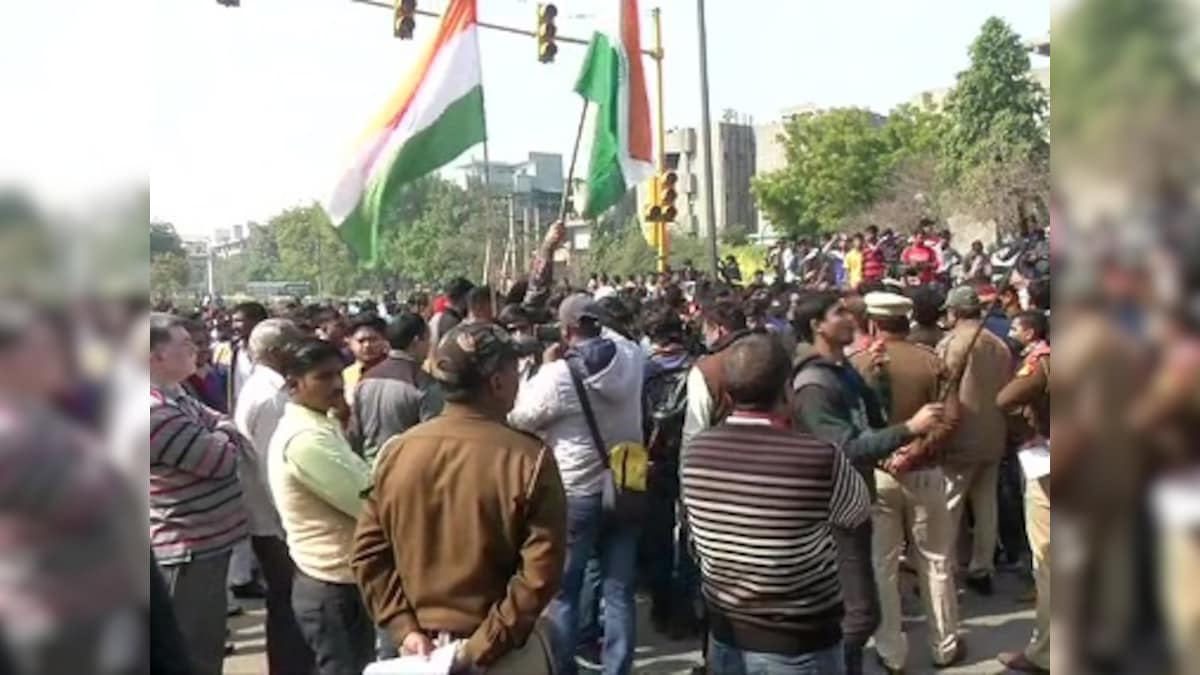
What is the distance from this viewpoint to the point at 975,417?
6.42 meters

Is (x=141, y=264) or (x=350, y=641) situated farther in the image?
(x=350, y=641)

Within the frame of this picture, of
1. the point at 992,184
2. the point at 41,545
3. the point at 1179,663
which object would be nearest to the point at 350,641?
the point at 41,545

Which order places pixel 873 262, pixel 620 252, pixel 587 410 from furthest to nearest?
A: pixel 620 252 → pixel 873 262 → pixel 587 410

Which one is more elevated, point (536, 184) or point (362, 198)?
point (536, 184)

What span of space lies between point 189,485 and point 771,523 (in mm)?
2069

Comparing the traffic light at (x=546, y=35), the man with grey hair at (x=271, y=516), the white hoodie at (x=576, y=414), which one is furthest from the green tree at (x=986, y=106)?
the man with grey hair at (x=271, y=516)

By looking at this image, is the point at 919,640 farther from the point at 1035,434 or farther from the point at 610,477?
the point at 610,477

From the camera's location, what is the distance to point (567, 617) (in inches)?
214

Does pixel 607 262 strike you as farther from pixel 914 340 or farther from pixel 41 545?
pixel 41 545

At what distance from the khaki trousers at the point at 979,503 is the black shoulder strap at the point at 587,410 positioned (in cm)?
208

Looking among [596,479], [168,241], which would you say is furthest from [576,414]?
[168,241]

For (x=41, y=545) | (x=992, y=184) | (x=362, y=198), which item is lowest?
(x=41, y=545)

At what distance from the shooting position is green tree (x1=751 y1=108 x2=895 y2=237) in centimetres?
6506

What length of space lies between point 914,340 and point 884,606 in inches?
52.6
